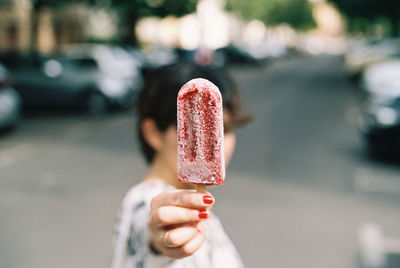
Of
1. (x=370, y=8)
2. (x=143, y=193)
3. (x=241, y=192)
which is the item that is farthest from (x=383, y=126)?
(x=370, y=8)

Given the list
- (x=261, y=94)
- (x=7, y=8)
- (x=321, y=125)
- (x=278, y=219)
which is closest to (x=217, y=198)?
(x=278, y=219)

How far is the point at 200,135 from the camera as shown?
1366mm

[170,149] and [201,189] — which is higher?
[170,149]

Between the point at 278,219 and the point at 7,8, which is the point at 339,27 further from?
the point at 278,219

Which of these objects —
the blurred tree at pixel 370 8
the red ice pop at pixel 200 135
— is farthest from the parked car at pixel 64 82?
the blurred tree at pixel 370 8

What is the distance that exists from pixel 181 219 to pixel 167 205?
5cm

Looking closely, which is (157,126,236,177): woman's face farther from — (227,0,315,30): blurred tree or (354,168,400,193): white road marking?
(227,0,315,30): blurred tree

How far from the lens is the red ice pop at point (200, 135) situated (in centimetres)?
131

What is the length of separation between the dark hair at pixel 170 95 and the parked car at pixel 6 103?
962 centimetres

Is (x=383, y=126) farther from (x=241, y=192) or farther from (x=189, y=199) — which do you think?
(x=189, y=199)

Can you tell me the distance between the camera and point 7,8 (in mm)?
29672

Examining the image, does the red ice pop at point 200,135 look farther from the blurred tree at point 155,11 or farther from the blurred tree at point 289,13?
the blurred tree at point 289,13

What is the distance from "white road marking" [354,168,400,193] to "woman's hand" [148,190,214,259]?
625 centimetres

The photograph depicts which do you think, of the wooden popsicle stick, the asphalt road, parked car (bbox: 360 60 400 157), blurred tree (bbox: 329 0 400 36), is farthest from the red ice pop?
blurred tree (bbox: 329 0 400 36)
